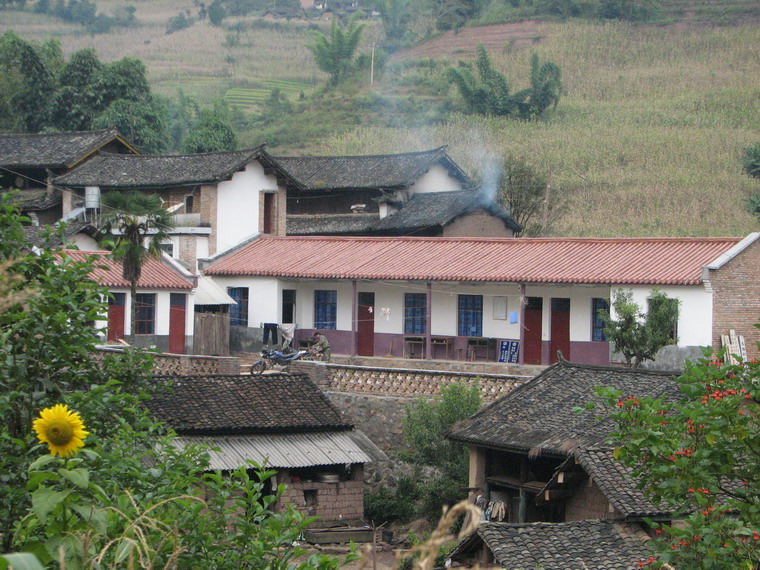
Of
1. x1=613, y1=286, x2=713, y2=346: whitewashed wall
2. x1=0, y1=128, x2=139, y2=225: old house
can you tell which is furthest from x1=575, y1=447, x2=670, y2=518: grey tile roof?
x1=0, y1=128, x2=139, y2=225: old house

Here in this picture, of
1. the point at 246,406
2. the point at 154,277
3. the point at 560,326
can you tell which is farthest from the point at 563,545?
the point at 154,277

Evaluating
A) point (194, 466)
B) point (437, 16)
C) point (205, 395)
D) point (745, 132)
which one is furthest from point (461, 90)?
point (194, 466)

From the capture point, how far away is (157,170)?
37.3m

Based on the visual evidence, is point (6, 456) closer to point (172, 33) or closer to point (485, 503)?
point (485, 503)

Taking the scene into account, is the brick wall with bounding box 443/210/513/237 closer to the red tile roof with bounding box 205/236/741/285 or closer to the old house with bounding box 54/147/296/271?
the red tile roof with bounding box 205/236/741/285

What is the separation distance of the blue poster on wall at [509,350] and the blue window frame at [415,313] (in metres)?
2.46

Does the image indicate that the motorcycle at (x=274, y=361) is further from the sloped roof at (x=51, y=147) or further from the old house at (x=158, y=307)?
the sloped roof at (x=51, y=147)

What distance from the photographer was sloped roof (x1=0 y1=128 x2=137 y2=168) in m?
38.7

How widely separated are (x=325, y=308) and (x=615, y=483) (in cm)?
1786

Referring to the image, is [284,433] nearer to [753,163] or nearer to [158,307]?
[158,307]

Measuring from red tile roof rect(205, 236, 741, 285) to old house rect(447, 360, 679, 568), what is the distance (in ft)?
22.7

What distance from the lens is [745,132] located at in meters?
58.8

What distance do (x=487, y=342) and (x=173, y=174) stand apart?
485 inches

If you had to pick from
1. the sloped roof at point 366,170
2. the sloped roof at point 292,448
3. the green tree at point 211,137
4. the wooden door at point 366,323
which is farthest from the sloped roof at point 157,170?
the sloped roof at point 292,448
